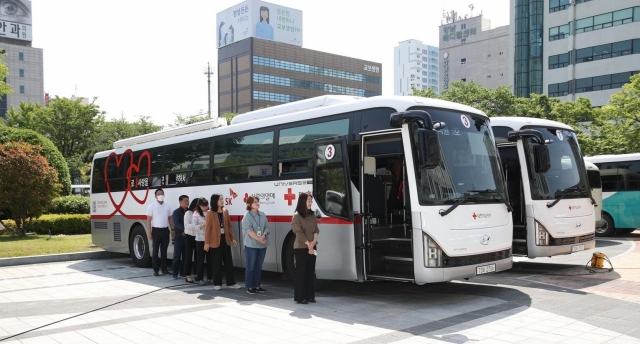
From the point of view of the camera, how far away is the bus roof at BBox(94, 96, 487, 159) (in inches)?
376

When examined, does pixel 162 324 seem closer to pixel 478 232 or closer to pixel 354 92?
pixel 478 232

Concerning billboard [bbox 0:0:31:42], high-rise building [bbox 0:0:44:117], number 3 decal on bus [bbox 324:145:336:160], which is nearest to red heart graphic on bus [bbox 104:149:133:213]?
number 3 decal on bus [bbox 324:145:336:160]

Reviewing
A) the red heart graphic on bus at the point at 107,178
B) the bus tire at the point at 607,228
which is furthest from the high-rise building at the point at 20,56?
the bus tire at the point at 607,228

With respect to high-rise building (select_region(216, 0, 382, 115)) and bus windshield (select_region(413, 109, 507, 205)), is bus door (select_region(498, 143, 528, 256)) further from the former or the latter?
high-rise building (select_region(216, 0, 382, 115))

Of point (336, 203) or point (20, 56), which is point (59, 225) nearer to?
point (336, 203)

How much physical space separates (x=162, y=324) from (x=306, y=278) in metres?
2.50

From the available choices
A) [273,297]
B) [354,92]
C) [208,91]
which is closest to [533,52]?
[208,91]

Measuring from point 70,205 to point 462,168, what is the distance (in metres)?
19.8

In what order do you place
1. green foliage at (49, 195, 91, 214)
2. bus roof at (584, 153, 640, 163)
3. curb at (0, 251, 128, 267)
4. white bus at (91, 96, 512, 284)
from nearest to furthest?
1. white bus at (91, 96, 512, 284)
2. curb at (0, 251, 128, 267)
3. bus roof at (584, 153, 640, 163)
4. green foliage at (49, 195, 91, 214)

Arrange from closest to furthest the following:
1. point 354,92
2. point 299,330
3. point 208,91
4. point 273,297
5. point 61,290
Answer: point 299,330 < point 273,297 < point 61,290 < point 208,91 < point 354,92

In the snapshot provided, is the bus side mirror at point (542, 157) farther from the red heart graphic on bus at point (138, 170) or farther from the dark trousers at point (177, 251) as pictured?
the red heart graphic on bus at point (138, 170)

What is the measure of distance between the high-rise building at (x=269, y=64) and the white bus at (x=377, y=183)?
89.5 m

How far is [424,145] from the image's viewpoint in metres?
8.69

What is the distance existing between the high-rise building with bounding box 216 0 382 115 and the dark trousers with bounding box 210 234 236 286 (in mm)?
89668
